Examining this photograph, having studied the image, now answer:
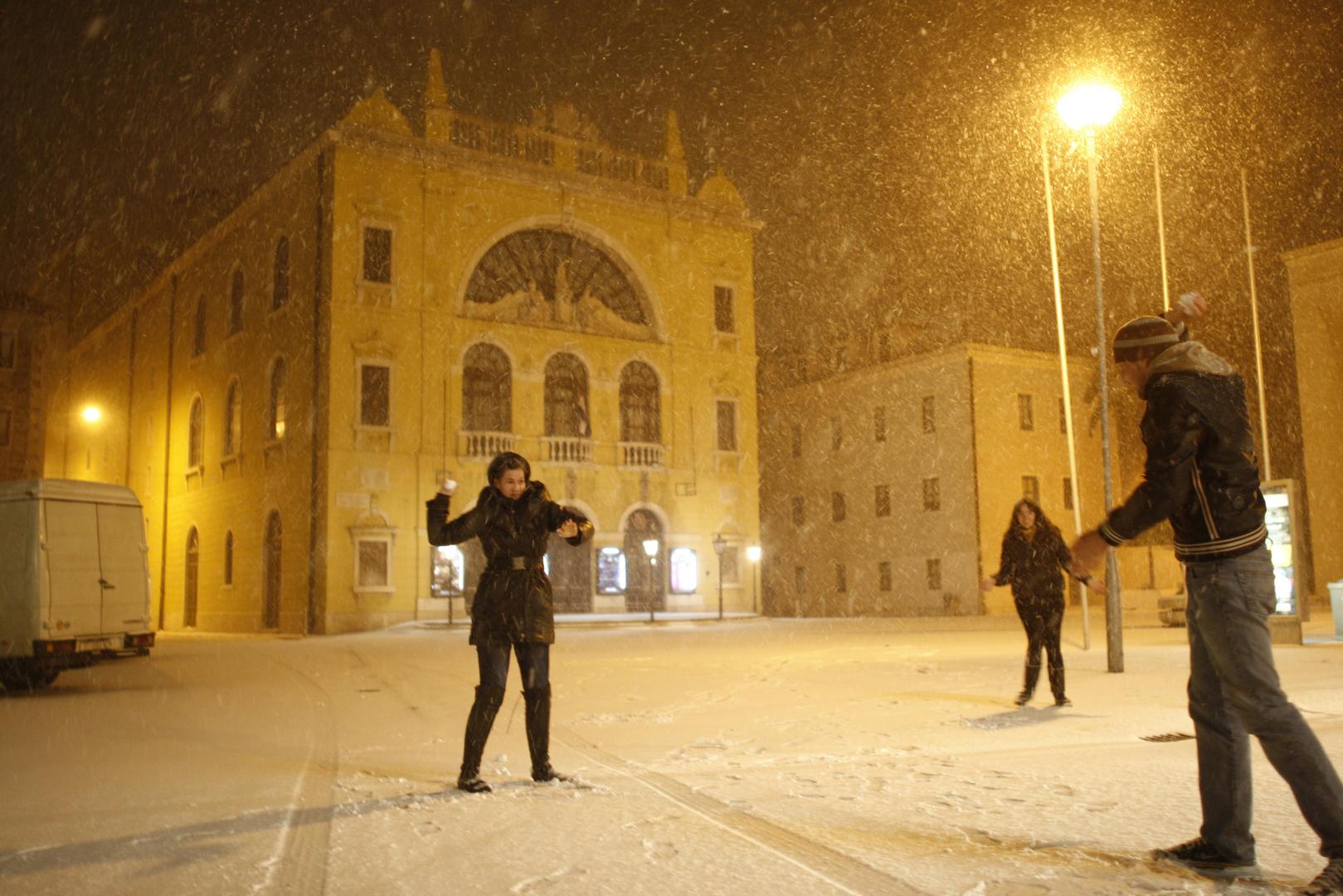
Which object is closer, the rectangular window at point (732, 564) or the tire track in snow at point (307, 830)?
the tire track in snow at point (307, 830)

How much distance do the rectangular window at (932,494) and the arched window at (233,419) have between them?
2594 centimetres

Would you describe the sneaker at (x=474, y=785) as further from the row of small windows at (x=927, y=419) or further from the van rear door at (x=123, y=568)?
the row of small windows at (x=927, y=419)

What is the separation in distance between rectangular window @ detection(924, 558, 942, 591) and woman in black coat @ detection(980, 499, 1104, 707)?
120 ft

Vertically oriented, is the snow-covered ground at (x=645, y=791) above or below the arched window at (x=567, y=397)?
below

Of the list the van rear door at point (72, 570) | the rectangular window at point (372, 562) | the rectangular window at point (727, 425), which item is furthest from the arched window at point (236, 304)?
the van rear door at point (72, 570)

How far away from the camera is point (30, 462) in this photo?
48.9 metres

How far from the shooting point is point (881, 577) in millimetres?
48594

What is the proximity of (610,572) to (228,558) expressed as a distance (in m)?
13.0

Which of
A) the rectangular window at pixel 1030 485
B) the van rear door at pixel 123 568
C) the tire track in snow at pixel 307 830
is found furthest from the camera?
the rectangular window at pixel 1030 485

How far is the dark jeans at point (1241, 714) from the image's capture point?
3.91 metres

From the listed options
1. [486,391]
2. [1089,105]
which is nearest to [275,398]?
[486,391]

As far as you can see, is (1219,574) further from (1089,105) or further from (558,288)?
(558,288)

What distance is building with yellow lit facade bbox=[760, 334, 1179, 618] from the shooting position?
44.9 meters

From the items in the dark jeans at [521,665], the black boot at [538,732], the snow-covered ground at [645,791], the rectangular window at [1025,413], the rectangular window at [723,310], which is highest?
the rectangular window at [723,310]
